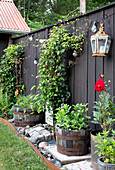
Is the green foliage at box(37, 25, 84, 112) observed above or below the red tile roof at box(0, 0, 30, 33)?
below

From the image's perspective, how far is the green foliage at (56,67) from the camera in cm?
372

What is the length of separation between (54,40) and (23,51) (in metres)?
2.28

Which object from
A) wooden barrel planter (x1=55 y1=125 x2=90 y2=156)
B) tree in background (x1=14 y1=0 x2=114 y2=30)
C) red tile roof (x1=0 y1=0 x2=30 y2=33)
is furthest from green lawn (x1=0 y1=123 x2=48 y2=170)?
tree in background (x1=14 y1=0 x2=114 y2=30)

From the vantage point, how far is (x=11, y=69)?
601 cm

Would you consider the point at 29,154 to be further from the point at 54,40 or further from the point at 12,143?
the point at 54,40

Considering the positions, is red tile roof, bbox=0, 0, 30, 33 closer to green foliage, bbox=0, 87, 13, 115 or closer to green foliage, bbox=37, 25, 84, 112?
green foliage, bbox=0, 87, 13, 115

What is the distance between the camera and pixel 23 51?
5.84m

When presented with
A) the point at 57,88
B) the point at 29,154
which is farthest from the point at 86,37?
the point at 29,154

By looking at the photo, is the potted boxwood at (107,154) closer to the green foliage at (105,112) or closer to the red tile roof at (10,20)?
the green foliage at (105,112)

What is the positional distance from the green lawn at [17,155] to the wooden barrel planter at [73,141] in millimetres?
387

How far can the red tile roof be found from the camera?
6.71 meters

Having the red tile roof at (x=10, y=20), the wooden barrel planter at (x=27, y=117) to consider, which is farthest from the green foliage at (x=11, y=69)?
the wooden barrel planter at (x=27, y=117)

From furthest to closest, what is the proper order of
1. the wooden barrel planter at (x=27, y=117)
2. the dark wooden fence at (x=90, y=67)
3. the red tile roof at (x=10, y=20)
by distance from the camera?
the red tile roof at (x=10, y=20) < the wooden barrel planter at (x=27, y=117) < the dark wooden fence at (x=90, y=67)

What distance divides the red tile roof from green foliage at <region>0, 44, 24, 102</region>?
105 cm
